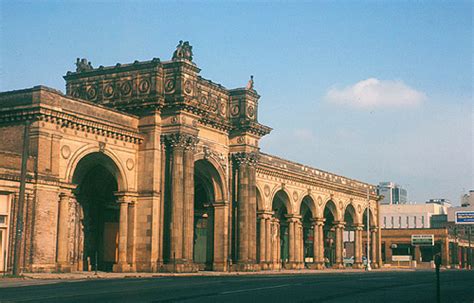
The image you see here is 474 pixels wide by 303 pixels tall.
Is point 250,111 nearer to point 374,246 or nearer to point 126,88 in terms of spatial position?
point 126,88

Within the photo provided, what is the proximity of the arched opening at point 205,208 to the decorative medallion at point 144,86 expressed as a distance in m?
8.21

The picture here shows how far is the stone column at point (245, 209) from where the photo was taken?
191 feet

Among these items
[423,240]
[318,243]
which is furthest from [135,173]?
[423,240]

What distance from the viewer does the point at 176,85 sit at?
50594 millimetres

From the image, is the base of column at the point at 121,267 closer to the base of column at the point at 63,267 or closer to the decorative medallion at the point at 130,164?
the base of column at the point at 63,267

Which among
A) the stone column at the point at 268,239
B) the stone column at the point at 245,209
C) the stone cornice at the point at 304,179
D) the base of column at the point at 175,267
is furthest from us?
the stone cornice at the point at 304,179

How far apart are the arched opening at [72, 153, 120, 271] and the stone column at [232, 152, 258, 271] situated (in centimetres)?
1121

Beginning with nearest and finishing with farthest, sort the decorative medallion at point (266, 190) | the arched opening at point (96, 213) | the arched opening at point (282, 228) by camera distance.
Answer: the arched opening at point (96, 213) < the decorative medallion at point (266, 190) < the arched opening at point (282, 228)

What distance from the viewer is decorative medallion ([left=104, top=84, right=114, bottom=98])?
172 feet

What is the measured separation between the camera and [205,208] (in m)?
60.5

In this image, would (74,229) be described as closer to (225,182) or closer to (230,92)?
(225,182)

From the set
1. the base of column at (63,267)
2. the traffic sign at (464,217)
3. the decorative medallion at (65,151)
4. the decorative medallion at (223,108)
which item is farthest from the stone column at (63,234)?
the traffic sign at (464,217)

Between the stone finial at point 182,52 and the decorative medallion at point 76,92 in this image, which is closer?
the stone finial at point 182,52

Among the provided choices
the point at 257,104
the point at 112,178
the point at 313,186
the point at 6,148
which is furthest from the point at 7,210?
the point at 313,186
